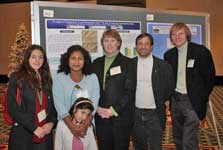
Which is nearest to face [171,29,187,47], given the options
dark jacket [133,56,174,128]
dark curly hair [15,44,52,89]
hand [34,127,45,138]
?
dark jacket [133,56,174,128]

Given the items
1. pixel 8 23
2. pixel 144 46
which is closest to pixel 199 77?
pixel 144 46

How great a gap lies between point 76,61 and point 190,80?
4.33ft

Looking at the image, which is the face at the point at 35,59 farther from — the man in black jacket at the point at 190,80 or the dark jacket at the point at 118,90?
the man in black jacket at the point at 190,80

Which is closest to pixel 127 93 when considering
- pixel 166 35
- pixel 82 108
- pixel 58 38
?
pixel 82 108

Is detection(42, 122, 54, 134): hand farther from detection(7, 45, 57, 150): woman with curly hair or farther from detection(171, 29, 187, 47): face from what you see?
detection(171, 29, 187, 47): face

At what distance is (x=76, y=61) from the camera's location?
3.07 metres

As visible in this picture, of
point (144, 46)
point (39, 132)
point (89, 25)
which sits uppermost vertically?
point (89, 25)

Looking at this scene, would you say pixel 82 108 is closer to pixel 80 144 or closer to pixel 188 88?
pixel 80 144

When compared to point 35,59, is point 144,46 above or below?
above

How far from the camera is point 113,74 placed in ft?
10.8

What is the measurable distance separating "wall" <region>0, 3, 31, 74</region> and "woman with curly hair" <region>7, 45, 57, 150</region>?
12.7 m

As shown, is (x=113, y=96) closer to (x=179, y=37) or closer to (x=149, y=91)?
(x=149, y=91)

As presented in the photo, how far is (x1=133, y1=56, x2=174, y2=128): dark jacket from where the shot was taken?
347 centimetres

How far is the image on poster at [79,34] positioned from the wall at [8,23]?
38.7ft
